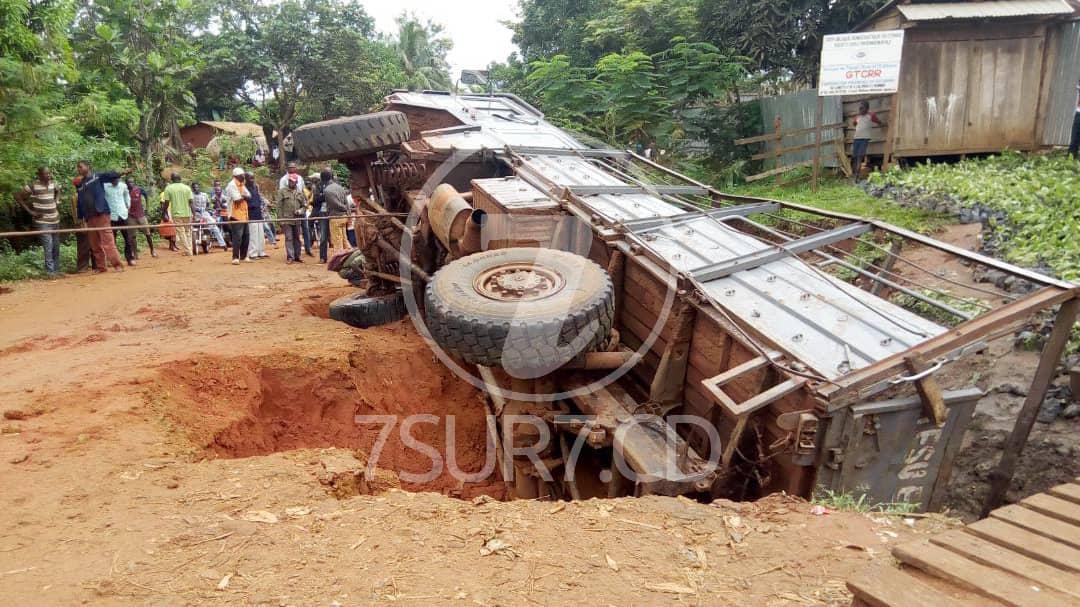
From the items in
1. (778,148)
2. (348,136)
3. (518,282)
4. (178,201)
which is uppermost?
(348,136)

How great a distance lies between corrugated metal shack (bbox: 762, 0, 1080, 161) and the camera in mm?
10805

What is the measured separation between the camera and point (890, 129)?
11.2 meters

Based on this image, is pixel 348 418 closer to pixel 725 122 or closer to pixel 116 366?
pixel 116 366

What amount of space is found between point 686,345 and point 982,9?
436 inches

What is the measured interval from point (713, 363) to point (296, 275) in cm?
794

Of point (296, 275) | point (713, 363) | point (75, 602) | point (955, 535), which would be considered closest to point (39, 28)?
point (296, 275)

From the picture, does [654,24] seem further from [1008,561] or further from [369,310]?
[1008,561]

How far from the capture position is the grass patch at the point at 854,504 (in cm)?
293

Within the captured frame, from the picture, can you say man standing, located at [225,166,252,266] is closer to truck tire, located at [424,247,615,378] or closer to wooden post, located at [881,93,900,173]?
truck tire, located at [424,247,615,378]

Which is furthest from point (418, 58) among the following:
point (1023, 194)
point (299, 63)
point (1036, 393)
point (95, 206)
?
point (1036, 393)

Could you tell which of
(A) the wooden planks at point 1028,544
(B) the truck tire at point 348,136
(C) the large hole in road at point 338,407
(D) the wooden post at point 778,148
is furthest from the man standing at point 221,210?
(A) the wooden planks at point 1028,544

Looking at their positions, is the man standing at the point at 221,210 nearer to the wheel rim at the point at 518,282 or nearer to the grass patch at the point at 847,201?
the wheel rim at the point at 518,282

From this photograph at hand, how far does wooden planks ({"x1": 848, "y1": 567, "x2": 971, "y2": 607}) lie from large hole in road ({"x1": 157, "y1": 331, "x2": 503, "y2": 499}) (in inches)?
126

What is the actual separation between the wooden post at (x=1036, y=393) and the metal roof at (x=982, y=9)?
31.6 feet
